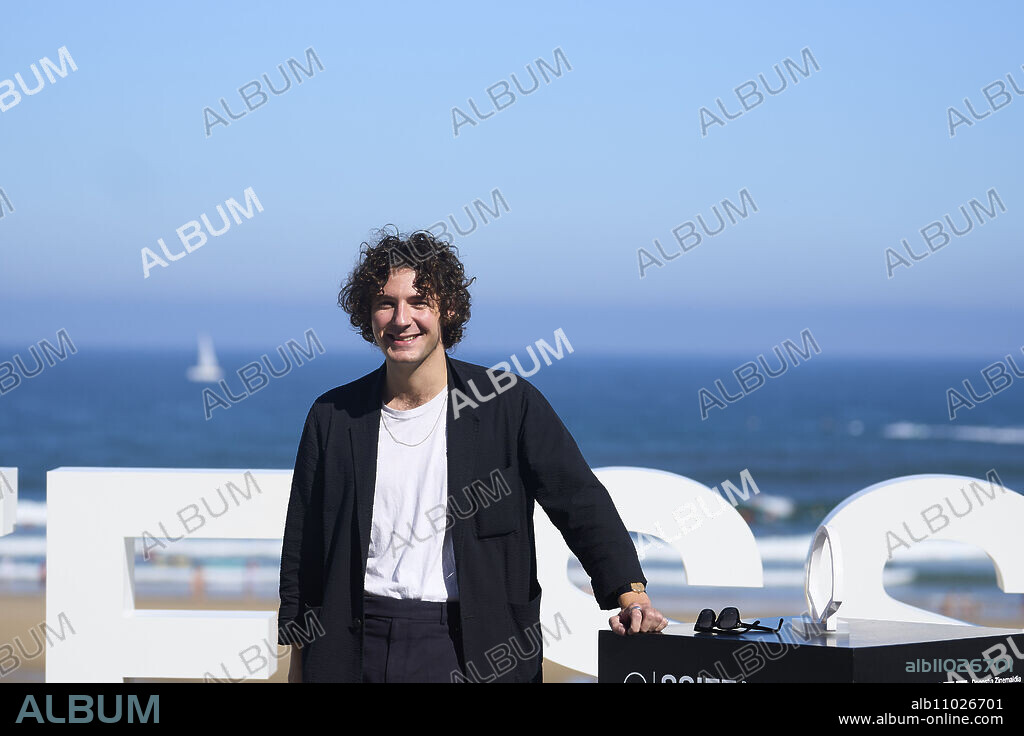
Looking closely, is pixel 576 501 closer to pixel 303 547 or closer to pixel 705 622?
pixel 705 622

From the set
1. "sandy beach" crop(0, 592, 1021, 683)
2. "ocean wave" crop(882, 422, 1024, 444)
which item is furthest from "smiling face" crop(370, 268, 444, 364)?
"ocean wave" crop(882, 422, 1024, 444)

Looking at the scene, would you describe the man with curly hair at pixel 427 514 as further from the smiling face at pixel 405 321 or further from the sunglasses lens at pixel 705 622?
the sunglasses lens at pixel 705 622

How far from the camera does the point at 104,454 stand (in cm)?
3119

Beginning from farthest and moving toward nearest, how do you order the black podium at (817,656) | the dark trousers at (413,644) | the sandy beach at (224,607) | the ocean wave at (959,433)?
the ocean wave at (959,433), the sandy beach at (224,607), the dark trousers at (413,644), the black podium at (817,656)

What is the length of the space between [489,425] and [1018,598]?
49.6 ft

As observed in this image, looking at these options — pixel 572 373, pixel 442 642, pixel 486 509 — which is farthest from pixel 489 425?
pixel 572 373

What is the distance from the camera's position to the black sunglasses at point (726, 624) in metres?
3.14

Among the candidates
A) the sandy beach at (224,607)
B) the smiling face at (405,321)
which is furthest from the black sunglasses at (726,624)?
the sandy beach at (224,607)

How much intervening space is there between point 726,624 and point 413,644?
83 centimetres

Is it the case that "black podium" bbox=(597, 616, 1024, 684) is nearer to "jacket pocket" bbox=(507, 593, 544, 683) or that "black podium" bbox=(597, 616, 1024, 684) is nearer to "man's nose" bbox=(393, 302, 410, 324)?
"jacket pocket" bbox=(507, 593, 544, 683)

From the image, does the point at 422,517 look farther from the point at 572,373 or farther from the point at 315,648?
the point at 572,373

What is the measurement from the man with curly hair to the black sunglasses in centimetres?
16

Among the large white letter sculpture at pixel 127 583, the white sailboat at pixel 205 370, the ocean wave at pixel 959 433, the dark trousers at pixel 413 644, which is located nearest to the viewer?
the dark trousers at pixel 413 644

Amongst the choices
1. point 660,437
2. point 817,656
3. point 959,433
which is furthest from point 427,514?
point 959,433
